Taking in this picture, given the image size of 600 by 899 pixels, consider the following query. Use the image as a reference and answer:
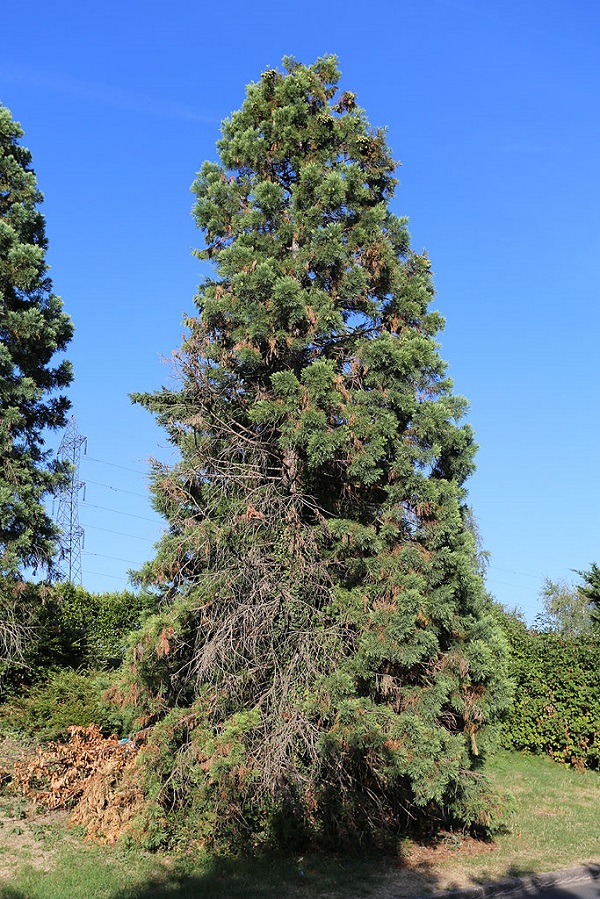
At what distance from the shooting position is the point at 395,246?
10234 mm

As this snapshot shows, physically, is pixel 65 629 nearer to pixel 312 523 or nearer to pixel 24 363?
pixel 24 363

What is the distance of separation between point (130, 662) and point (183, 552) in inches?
57.5

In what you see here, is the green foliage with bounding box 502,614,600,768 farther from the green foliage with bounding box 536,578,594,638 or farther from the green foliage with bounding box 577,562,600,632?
the green foliage with bounding box 536,578,594,638

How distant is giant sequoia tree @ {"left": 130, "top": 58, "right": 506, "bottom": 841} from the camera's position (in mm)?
7988

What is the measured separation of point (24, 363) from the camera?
1244cm

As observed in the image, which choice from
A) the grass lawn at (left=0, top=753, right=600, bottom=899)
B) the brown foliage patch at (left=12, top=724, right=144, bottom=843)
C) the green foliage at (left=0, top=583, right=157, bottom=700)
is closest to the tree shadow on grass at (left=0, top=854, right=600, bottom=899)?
the grass lawn at (left=0, top=753, right=600, bottom=899)

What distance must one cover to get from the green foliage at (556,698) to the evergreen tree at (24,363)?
937cm

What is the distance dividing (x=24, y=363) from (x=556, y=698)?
11727mm

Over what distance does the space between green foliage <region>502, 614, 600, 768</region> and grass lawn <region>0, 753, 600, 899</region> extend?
4.51 meters

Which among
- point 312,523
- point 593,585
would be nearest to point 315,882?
point 312,523

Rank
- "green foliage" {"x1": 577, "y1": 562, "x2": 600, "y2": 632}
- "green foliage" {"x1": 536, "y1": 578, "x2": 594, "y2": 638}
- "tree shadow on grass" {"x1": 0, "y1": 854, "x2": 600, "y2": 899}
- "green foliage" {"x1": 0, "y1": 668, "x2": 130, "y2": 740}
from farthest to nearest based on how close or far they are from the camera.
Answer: "green foliage" {"x1": 536, "y1": 578, "x2": 594, "y2": 638}, "green foliage" {"x1": 577, "y1": 562, "x2": 600, "y2": 632}, "green foliage" {"x1": 0, "y1": 668, "x2": 130, "y2": 740}, "tree shadow on grass" {"x1": 0, "y1": 854, "x2": 600, "y2": 899}

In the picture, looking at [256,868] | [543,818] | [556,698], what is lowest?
[543,818]

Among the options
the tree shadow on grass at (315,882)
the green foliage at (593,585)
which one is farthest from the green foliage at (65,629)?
the green foliage at (593,585)

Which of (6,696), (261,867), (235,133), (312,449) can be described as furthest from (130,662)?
(235,133)
